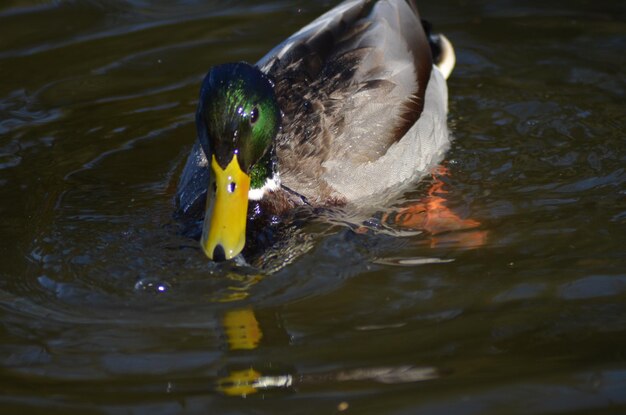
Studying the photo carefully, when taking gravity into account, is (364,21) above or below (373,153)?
above

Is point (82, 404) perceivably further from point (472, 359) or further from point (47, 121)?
point (47, 121)

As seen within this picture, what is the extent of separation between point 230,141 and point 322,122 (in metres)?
1.00

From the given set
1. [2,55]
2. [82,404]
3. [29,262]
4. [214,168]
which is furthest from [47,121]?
[82,404]

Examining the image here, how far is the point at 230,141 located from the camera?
4945mm

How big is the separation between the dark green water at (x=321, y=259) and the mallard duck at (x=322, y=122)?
9.5 inches

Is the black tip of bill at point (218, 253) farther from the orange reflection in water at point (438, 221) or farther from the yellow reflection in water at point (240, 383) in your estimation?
the orange reflection in water at point (438, 221)

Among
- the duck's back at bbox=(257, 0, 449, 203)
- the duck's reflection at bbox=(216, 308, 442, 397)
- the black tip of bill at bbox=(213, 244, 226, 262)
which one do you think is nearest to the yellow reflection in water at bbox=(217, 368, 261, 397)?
the duck's reflection at bbox=(216, 308, 442, 397)

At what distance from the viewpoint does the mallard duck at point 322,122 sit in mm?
4988

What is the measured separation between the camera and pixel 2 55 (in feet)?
25.6

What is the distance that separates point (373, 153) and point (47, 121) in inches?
89.7

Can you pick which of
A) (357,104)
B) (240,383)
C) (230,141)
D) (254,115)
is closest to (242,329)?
(240,383)

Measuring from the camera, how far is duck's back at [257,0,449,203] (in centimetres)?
576

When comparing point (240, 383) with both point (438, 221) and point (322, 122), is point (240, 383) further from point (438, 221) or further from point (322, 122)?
point (322, 122)

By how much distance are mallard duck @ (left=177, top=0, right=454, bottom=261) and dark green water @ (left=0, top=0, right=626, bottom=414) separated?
9.5 inches
